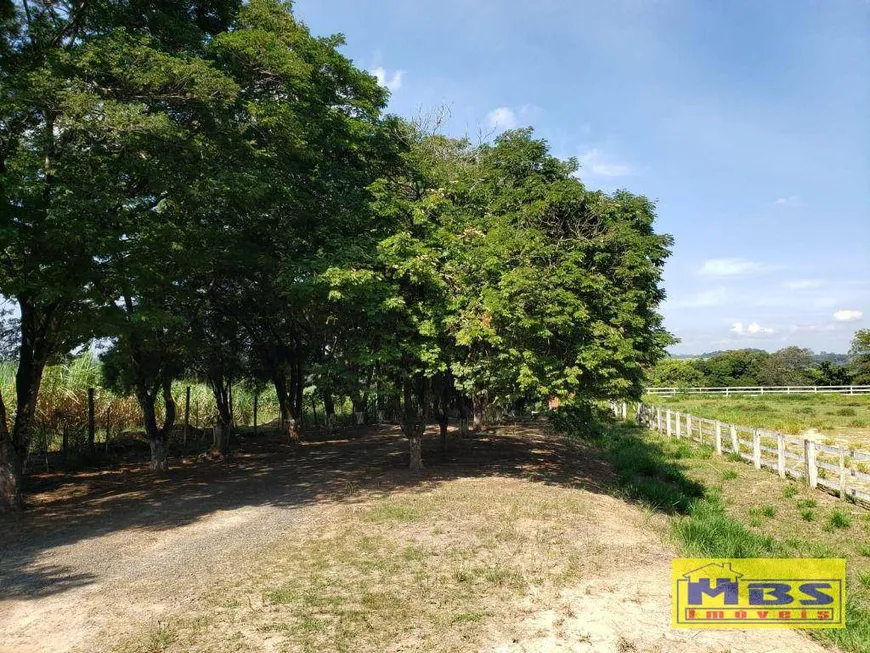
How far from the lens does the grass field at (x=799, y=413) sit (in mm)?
23484

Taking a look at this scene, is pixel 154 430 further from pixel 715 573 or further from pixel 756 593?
pixel 756 593

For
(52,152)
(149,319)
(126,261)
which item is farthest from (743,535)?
(52,152)

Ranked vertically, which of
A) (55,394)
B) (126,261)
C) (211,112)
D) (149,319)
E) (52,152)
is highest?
(211,112)

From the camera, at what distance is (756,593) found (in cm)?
645

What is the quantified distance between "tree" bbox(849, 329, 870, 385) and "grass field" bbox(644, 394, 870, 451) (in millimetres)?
14276

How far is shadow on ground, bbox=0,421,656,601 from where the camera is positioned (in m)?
9.28

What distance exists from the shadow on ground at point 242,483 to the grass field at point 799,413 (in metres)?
10.9

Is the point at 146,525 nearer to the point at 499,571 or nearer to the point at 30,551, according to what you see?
the point at 30,551

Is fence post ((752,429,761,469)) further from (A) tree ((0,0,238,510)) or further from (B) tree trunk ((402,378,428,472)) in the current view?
(A) tree ((0,0,238,510))

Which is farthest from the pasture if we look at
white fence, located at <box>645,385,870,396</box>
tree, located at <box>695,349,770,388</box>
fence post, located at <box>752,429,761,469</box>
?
tree, located at <box>695,349,770,388</box>

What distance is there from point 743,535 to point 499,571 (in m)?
4.74

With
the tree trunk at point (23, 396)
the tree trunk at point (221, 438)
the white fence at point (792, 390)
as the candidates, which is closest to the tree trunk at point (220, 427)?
the tree trunk at point (221, 438)

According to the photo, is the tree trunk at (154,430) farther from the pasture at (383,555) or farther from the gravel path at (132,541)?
the pasture at (383,555)

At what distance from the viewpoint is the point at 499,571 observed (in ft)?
23.5
